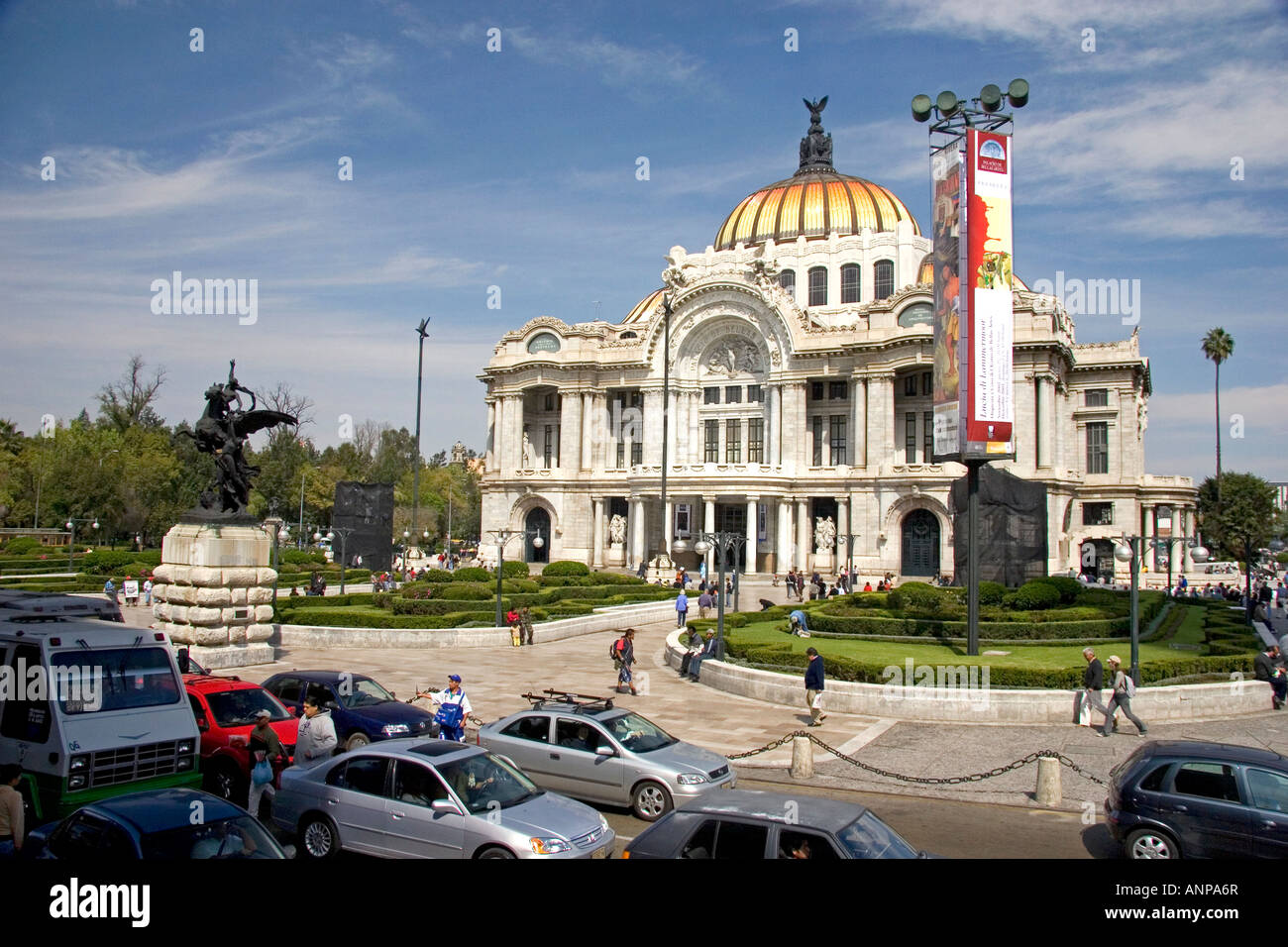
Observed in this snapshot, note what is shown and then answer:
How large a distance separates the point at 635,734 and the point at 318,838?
4.71m

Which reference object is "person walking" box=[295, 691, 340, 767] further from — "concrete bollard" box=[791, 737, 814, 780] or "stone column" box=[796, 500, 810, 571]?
"stone column" box=[796, 500, 810, 571]

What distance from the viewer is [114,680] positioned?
12367 millimetres

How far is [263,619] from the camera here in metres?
25.8

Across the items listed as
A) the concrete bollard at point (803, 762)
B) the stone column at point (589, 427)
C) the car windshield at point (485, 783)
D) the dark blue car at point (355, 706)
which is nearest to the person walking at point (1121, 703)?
the concrete bollard at point (803, 762)

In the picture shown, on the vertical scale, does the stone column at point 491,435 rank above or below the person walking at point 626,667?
above

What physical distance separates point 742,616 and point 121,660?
2425 centimetres

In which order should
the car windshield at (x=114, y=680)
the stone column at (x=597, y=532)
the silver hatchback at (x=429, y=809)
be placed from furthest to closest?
the stone column at (x=597, y=532)
the car windshield at (x=114, y=680)
the silver hatchback at (x=429, y=809)

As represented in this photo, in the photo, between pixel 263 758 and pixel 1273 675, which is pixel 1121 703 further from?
pixel 263 758

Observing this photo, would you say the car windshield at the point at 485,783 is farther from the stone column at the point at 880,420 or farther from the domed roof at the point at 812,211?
the domed roof at the point at 812,211

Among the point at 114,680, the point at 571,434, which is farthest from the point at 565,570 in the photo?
the point at 114,680

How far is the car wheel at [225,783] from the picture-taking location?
1359cm

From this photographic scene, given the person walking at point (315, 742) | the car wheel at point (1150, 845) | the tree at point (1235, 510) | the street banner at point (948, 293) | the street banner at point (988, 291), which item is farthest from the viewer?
the tree at point (1235, 510)

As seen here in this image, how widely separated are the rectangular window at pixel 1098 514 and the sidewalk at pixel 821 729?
159 ft
